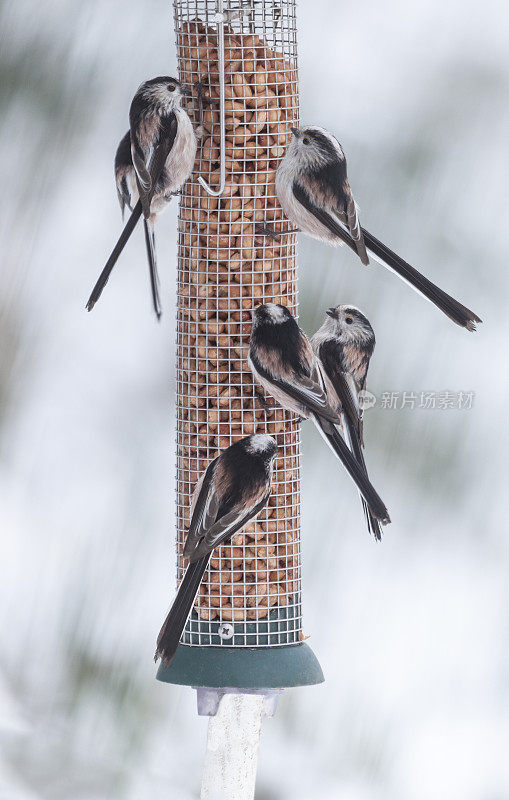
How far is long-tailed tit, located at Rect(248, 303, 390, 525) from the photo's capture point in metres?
1.90

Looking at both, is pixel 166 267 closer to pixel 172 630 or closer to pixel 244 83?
pixel 244 83

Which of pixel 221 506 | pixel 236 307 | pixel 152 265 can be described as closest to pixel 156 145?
pixel 152 265

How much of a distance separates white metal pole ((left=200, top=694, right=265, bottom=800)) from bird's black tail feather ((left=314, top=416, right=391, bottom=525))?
0.35 metres

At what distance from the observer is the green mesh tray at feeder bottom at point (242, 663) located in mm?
Answer: 1962

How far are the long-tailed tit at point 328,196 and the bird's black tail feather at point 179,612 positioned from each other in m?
0.46

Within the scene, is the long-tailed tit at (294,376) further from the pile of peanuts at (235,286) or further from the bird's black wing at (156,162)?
the bird's black wing at (156,162)

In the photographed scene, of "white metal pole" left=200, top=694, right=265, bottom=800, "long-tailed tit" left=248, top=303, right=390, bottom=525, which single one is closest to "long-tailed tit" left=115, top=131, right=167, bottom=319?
"long-tailed tit" left=248, top=303, right=390, bottom=525

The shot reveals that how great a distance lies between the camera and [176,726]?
2910 millimetres

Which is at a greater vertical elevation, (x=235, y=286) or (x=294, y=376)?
(x=235, y=286)

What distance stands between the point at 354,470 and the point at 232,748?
1.50ft

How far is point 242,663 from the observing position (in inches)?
78.0

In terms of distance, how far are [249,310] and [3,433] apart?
868 millimetres

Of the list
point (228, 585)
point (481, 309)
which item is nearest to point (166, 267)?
point (481, 309)

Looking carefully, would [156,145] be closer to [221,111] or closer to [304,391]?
[221,111]
